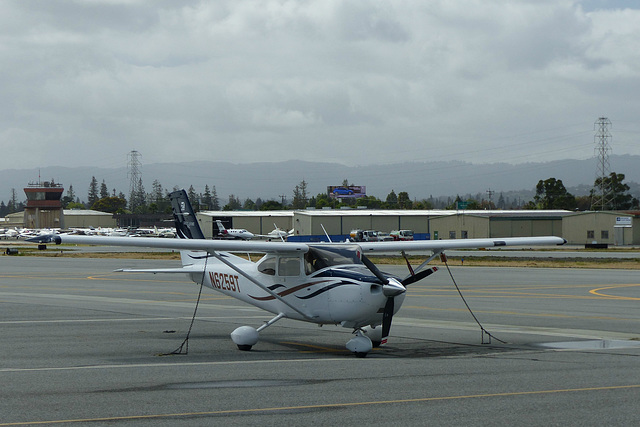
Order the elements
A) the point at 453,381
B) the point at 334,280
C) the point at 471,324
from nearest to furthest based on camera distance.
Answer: the point at 453,381 < the point at 334,280 < the point at 471,324

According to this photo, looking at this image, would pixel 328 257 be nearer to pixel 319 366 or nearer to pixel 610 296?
pixel 319 366

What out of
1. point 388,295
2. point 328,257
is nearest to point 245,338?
point 328,257

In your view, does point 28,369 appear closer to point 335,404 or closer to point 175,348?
point 175,348

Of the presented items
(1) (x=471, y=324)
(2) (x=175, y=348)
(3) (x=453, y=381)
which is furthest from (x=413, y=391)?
(1) (x=471, y=324)

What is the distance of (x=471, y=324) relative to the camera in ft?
60.0

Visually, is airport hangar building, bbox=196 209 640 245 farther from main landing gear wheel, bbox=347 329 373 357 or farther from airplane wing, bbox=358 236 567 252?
main landing gear wheel, bbox=347 329 373 357

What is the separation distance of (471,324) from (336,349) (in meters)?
5.14

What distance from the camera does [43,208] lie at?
15600 cm

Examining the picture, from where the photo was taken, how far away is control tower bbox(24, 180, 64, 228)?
156 m

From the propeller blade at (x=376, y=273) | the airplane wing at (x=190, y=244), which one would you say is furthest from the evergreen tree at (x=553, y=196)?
the propeller blade at (x=376, y=273)

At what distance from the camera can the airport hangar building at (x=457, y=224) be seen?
75.4 m

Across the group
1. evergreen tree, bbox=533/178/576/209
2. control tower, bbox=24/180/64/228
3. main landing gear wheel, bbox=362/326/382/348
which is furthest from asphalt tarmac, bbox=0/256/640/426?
evergreen tree, bbox=533/178/576/209

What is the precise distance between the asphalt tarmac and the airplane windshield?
69.3 inches

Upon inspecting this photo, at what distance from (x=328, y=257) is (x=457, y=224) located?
241 ft
